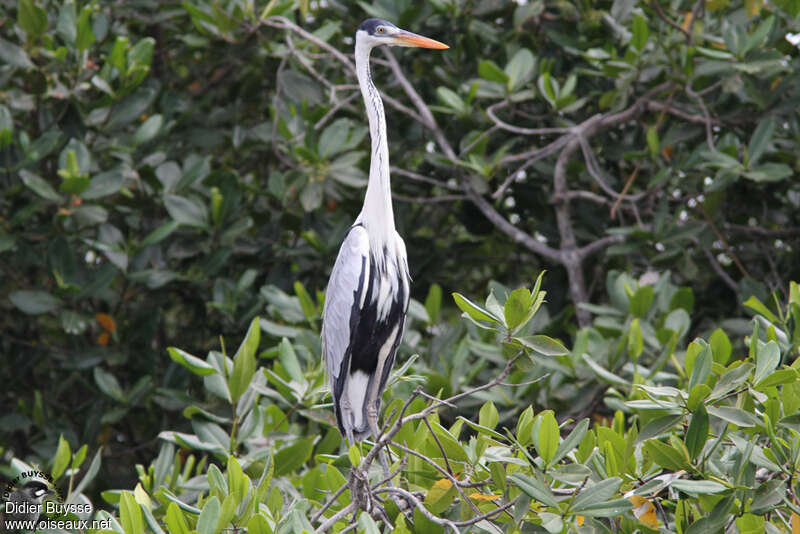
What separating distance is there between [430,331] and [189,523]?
1.68m

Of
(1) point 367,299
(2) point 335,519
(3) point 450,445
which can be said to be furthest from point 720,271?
(2) point 335,519

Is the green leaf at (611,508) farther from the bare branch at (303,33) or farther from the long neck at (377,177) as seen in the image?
the bare branch at (303,33)

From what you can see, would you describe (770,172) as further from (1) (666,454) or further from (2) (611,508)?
(2) (611,508)

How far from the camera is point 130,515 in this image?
1.81 m

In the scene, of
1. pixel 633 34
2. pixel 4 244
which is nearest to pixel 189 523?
pixel 4 244

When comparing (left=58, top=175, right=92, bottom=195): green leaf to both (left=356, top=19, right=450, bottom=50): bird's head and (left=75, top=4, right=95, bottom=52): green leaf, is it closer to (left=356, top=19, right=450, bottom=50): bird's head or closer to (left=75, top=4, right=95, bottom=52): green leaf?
(left=75, top=4, right=95, bottom=52): green leaf

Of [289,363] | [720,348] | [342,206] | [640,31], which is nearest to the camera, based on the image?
[720,348]

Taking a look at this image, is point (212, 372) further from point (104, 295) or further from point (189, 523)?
point (104, 295)

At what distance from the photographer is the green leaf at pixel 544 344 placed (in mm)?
1851

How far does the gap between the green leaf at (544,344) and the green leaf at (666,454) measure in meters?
0.27

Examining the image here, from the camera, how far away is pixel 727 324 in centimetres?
332

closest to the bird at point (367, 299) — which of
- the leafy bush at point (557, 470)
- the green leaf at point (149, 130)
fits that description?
the leafy bush at point (557, 470)

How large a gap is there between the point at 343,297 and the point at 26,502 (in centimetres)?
108

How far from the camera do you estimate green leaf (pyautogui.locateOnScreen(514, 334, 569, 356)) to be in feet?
6.07
